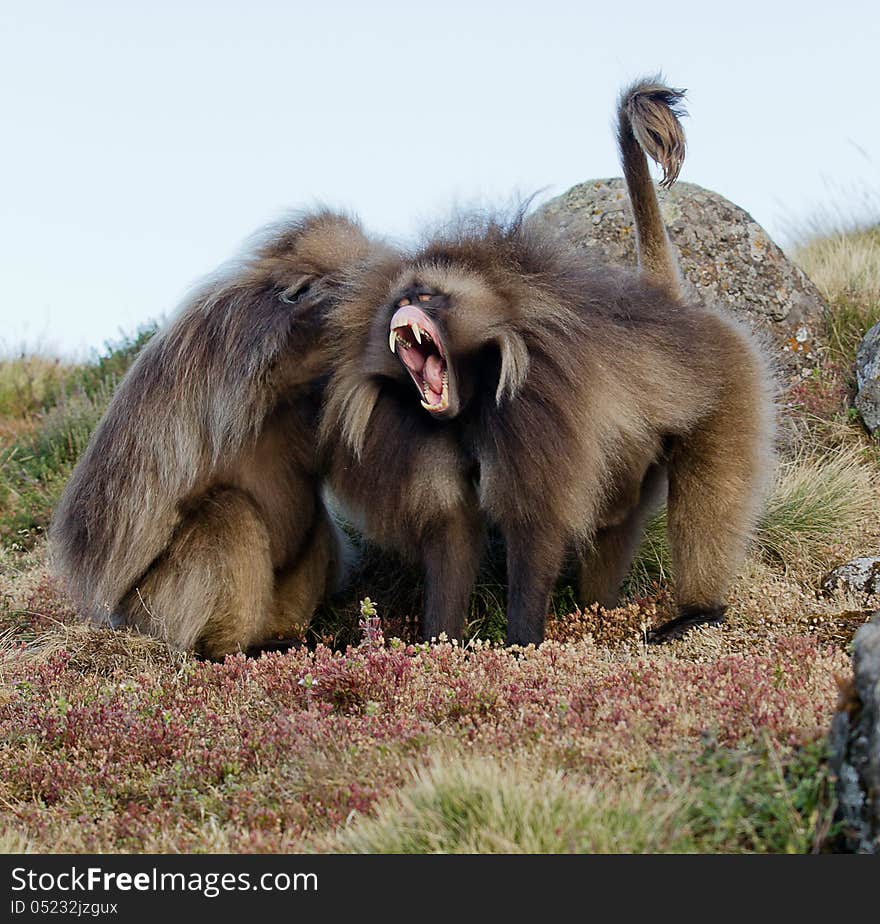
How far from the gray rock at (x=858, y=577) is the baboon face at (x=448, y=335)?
1793mm

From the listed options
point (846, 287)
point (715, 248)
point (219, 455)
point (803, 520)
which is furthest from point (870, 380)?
point (219, 455)

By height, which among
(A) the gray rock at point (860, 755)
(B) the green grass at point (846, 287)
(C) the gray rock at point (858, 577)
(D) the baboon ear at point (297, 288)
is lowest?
(C) the gray rock at point (858, 577)

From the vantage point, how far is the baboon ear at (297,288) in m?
4.69

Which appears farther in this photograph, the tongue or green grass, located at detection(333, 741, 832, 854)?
the tongue

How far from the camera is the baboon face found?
4137 millimetres

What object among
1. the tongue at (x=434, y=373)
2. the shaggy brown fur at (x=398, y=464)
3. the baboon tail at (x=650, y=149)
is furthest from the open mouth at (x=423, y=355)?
the baboon tail at (x=650, y=149)

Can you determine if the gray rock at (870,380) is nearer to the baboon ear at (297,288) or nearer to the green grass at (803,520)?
the green grass at (803,520)

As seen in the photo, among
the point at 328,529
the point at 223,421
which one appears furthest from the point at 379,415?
the point at 328,529

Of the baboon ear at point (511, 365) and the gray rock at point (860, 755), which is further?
the baboon ear at point (511, 365)

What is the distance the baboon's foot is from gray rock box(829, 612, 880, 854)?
6.68 ft

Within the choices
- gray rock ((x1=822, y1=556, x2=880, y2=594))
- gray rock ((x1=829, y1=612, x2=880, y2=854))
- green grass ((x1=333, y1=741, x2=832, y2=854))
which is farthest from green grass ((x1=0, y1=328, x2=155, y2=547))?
gray rock ((x1=829, y1=612, x2=880, y2=854))

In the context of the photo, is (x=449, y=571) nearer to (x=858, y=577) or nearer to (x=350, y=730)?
(x=350, y=730)
